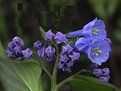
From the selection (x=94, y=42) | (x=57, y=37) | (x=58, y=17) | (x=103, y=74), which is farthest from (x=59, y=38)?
(x=58, y=17)

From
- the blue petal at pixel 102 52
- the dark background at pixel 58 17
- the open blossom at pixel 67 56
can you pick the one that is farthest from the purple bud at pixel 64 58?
the dark background at pixel 58 17

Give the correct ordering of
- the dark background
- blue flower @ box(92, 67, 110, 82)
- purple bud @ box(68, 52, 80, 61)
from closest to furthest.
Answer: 1. purple bud @ box(68, 52, 80, 61)
2. blue flower @ box(92, 67, 110, 82)
3. the dark background

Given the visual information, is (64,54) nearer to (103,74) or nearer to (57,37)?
(57,37)

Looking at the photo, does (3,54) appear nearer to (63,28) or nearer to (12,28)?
(63,28)

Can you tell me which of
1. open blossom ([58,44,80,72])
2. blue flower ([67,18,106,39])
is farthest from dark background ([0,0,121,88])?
open blossom ([58,44,80,72])

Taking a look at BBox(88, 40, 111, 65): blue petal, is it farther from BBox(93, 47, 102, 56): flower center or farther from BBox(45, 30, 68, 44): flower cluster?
BBox(45, 30, 68, 44): flower cluster

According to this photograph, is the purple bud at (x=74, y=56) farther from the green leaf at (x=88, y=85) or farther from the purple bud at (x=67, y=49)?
the green leaf at (x=88, y=85)
